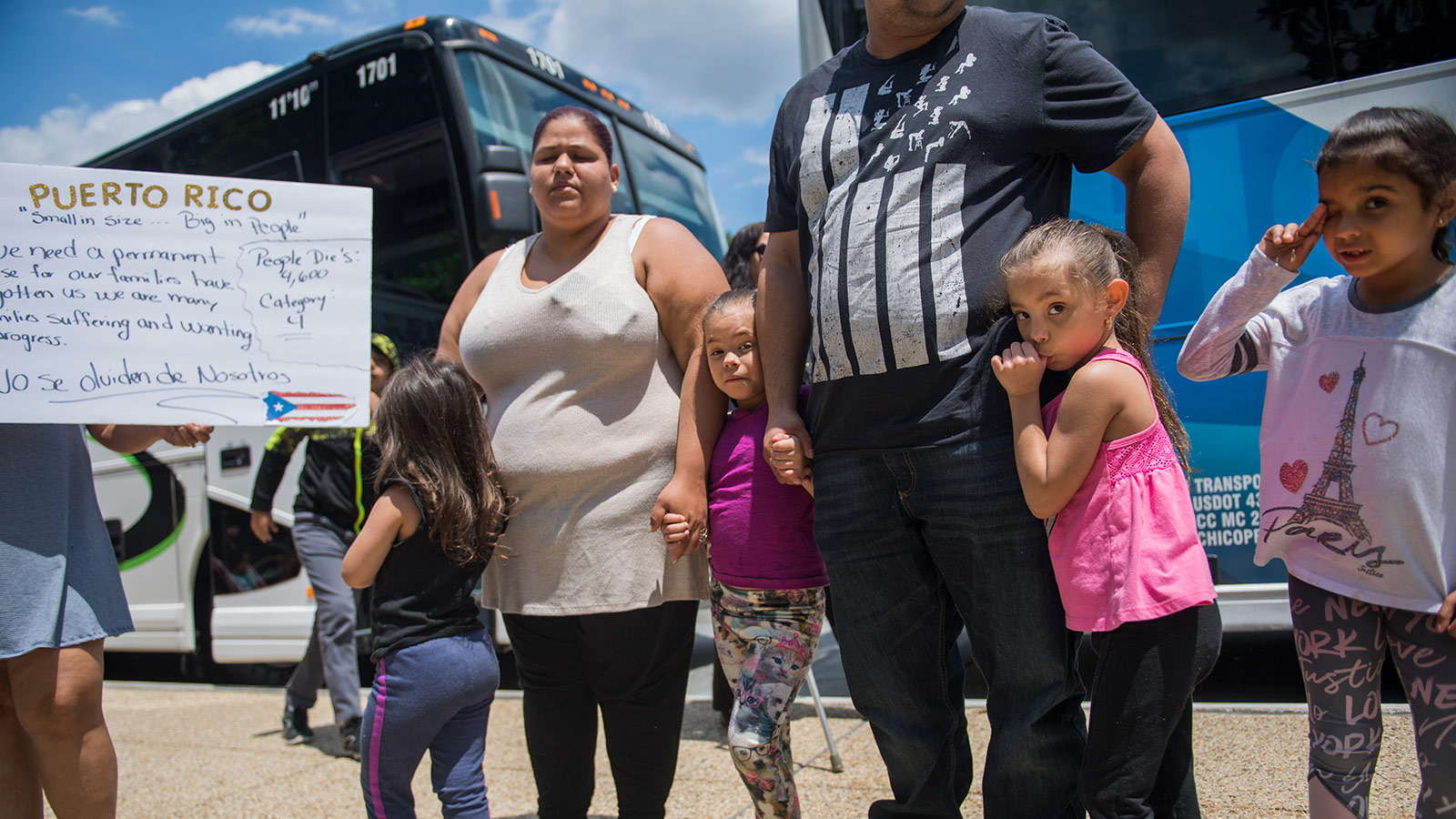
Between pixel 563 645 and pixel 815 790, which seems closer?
pixel 563 645

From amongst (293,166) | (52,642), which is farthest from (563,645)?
(293,166)

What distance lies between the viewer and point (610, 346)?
205cm

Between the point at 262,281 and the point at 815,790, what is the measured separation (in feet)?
6.99

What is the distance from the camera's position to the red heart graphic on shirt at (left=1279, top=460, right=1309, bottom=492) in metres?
1.65

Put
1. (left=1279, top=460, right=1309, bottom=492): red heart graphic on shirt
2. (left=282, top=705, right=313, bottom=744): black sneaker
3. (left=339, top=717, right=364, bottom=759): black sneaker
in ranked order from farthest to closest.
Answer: (left=282, top=705, right=313, bottom=744): black sneaker, (left=339, top=717, right=364, bottom=759): black sneaker, (left=1279, top=460, right=1309, bottom=492): red heart graphic on shirt

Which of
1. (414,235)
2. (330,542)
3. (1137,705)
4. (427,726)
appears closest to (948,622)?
(1137,705)

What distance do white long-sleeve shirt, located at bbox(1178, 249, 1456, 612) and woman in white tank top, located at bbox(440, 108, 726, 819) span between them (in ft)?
3.54

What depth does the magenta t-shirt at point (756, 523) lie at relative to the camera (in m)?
1.94

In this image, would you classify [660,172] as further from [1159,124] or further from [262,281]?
[1159,124]

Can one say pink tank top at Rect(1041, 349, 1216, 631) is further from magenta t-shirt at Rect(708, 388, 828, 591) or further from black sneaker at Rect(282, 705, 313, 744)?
black sneaker at Rect(282, 705, 313, 744)

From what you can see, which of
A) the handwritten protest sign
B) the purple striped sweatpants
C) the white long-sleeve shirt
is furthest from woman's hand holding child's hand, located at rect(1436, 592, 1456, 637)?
the handwritten protest sign

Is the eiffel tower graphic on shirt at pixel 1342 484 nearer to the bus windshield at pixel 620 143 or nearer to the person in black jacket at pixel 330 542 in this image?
the person in black jacket at pixel 330 542

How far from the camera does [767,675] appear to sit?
1.93 m

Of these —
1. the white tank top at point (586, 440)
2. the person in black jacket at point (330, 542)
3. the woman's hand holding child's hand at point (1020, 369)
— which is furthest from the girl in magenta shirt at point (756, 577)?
the person in black jacket at point (330, 542)
